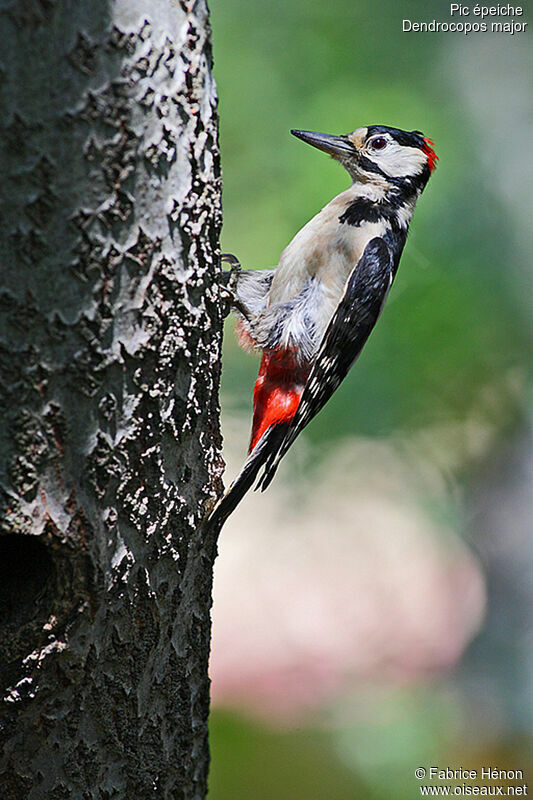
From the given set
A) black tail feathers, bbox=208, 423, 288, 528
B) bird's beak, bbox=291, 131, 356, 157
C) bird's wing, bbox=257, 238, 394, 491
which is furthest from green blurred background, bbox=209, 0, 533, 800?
black tail feathers, bbox=208, 423, 288, 528

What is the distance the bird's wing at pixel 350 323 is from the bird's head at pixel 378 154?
29 centimetres

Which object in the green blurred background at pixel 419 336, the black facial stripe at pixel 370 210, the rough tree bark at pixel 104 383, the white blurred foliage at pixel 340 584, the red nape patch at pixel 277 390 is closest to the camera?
the rough tree bark at pixel 104 383

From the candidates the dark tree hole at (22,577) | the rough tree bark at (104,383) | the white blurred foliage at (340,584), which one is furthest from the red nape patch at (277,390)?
the white blurred foliage at (340,584)

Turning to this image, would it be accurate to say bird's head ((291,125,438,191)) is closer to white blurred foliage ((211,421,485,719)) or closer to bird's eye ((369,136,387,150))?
bird's eye ((369,136,387,150))

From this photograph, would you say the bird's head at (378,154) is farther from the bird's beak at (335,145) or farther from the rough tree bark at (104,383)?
the rough tree bark at (104,383)

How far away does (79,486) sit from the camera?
116 cm

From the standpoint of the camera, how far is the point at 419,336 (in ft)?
10.3

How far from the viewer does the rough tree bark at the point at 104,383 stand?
1058 mm

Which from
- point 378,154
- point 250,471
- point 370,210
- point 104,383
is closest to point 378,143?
point 378,154

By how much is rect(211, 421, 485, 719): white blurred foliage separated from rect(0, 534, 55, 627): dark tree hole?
1.63 meters

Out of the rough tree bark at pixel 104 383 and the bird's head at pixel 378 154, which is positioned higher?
the bird's head at pixel 378 154

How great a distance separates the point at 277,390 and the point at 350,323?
267 millimetres

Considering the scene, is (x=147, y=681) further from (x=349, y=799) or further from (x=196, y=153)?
(x=349, y=799)

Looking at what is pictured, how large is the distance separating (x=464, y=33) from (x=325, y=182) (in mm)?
1029
